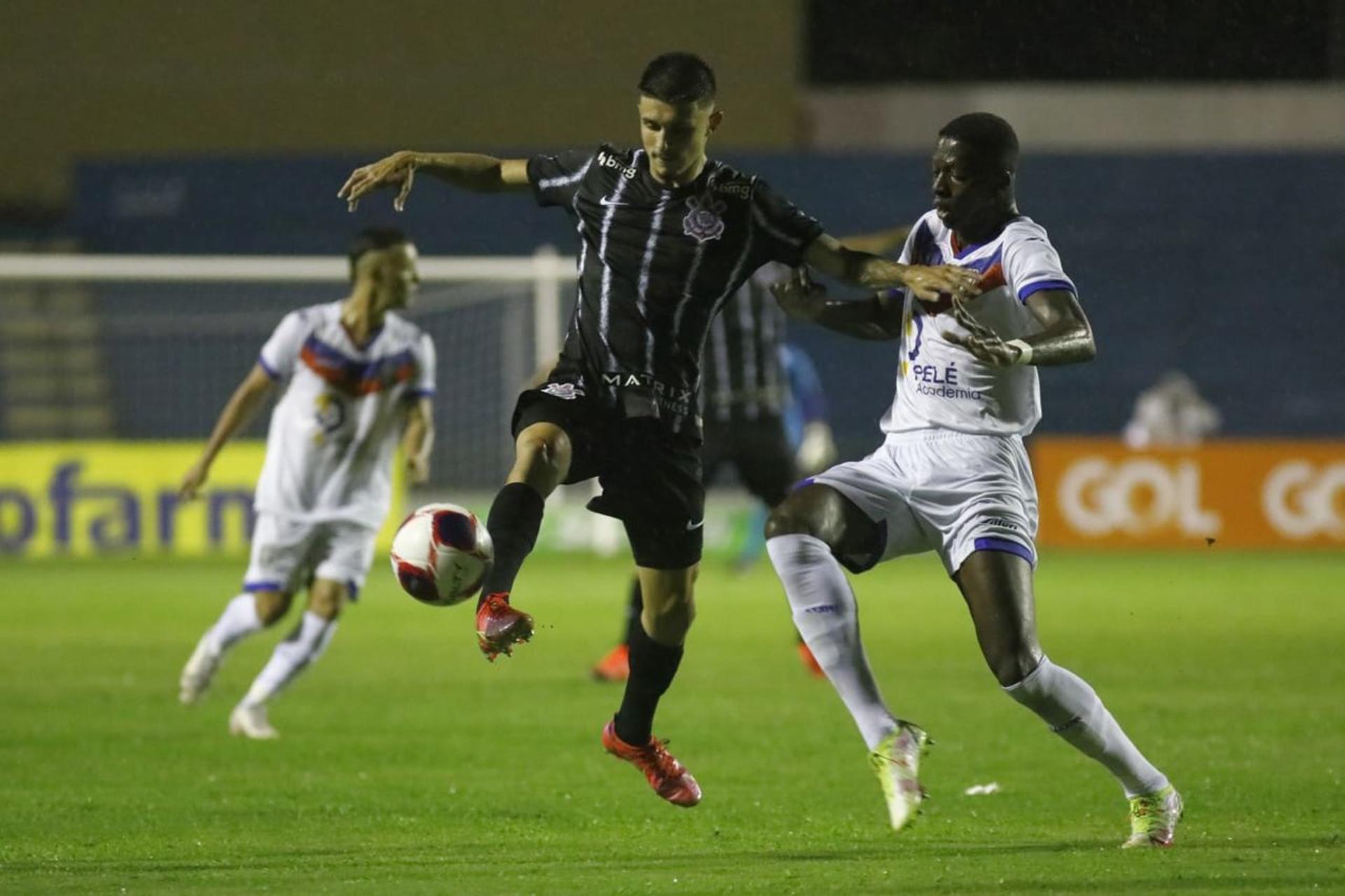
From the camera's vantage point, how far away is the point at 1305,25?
2712 cm

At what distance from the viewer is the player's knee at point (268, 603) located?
9281 mm

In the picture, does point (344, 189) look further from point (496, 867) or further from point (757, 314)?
point (757, 314)

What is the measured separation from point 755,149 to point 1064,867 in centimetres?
2173

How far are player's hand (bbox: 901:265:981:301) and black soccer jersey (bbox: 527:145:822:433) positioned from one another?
0.56 m

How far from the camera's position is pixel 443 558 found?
5.86 meters

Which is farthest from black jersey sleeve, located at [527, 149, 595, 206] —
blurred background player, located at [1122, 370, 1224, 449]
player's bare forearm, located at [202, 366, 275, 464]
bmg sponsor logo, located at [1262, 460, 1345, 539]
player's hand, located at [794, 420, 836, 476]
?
blurred background player, located at [1122, 370, 1224, 449]

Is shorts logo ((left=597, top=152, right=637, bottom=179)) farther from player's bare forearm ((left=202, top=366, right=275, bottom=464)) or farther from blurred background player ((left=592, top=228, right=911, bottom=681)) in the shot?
blurred background player ((left=592, top=228, right=911, bottom=681))

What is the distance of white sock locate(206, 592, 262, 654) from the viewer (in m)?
9.30

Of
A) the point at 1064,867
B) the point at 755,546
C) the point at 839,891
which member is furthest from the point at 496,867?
the point at 755,546

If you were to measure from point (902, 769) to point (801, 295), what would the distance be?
1.56 meters

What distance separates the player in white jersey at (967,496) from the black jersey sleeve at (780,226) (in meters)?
0.32

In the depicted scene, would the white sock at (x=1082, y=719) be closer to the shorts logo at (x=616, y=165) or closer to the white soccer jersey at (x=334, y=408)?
the shorts logo at (x=616, y=165)

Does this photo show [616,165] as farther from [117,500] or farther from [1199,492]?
[1199,492]

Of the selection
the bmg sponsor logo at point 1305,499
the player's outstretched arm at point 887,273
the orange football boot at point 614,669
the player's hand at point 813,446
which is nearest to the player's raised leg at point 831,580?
the player's outstretched arm at point 887,273
